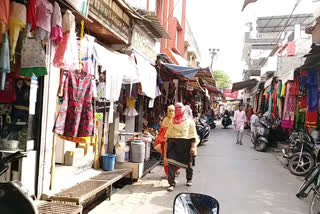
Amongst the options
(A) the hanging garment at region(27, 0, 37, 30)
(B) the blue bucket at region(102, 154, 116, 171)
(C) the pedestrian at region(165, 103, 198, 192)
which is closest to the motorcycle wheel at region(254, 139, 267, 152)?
(C) the pedestrian at region(165, 103, 198, 192)

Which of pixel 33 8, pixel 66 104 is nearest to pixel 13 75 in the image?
pixel 66 104

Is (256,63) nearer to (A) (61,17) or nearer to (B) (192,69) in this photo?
(B) (192,69)

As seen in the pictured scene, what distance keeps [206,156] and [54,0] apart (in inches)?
339

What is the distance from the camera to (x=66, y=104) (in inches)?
176

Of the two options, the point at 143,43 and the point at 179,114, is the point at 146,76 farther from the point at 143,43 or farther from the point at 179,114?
the point at 179,114

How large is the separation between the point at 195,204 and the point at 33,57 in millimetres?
2714

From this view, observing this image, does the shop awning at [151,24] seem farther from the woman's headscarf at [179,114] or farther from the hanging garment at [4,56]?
the hanging garment at [4,56]

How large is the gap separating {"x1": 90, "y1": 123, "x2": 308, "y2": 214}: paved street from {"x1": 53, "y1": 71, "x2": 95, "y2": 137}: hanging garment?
1558mm

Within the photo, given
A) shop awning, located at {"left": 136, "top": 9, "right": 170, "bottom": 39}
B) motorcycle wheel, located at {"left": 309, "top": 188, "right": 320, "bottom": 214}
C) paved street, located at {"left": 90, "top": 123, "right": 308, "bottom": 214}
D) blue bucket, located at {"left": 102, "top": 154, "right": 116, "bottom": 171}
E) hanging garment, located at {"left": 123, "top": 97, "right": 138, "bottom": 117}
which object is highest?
shop awning, located at {"left": 136, "top": 9, "right": 170, "bottom": 39}

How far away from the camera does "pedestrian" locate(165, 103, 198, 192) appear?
6774mm

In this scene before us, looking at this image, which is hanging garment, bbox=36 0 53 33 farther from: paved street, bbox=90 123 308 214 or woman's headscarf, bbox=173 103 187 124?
woman's headscarf, bbox=173 103 187 124

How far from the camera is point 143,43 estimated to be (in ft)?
28.3

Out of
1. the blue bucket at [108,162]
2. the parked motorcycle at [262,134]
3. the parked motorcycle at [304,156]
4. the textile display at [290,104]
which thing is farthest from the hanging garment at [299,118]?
the blue bucket at [108,162]

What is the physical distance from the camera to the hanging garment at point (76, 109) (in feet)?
14.6
